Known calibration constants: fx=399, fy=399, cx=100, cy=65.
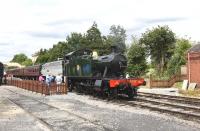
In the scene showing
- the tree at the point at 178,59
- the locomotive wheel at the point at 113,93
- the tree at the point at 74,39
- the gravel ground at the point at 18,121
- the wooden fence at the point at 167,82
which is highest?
the tree at the point at 74,39

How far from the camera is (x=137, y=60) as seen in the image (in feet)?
167

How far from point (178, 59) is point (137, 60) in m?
7.24

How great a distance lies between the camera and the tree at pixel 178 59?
1713 inches

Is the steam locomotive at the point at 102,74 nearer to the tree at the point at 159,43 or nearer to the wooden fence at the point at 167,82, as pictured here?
the wooden fence at the point at 167,82

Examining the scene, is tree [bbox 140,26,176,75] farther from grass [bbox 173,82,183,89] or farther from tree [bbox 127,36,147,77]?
grass [bbox 173,82,183,89]

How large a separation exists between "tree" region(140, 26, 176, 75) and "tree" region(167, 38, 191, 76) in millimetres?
3853

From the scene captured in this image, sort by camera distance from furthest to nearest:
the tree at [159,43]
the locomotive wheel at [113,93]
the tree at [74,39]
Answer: the tree at [74,39]
the tree at [159,43]
the locomotive wheel at [113,93]

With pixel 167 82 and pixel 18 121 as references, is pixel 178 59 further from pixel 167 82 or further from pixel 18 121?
pixel 18 121

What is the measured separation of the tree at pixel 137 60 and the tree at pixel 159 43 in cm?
178

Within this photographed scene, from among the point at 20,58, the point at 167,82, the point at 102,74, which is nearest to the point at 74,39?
the point at 167,82

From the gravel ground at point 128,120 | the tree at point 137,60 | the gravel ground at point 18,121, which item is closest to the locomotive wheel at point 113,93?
the gravel ground at point 128,120

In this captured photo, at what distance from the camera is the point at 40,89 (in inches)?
1193

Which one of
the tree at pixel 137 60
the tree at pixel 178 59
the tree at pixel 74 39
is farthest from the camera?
the tree at pixel 74 39

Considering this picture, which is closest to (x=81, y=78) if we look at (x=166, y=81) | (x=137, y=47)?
(x=166, y=81)
